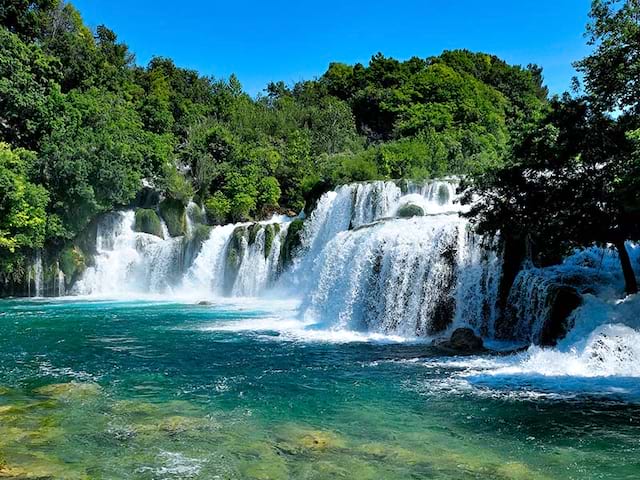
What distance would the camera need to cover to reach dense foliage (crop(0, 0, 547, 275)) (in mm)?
32969

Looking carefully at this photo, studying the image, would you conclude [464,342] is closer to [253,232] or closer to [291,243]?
[291,243]

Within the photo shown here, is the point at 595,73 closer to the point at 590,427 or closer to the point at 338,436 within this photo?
the point at 590,427

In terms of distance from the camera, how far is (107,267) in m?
35.6

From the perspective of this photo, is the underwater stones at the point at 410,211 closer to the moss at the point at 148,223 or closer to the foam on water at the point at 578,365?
the foam on water at the point at 578,365

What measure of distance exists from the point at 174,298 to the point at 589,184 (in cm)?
2375

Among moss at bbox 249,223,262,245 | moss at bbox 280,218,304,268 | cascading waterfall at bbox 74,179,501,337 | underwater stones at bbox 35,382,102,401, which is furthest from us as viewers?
moss at bbox 249,223,262,245

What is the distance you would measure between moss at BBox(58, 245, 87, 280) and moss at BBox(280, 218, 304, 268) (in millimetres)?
12232

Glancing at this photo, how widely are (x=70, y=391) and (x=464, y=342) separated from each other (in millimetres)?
9586

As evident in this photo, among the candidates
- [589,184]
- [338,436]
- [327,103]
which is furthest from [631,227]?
[327,103]

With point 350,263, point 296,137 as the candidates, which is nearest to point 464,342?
point 350,263

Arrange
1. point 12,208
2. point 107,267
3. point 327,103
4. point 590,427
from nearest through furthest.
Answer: point 590,427
point 12,208
point 107,267
point 327,103

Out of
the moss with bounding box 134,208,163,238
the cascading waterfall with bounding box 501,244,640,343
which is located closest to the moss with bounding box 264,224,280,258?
the moss with bounding box 134,208,163,238

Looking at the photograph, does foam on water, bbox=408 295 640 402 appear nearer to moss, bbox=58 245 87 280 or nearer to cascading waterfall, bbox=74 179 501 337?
cascading waterfall, bbox=74 179 501 337

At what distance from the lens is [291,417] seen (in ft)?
33.2
